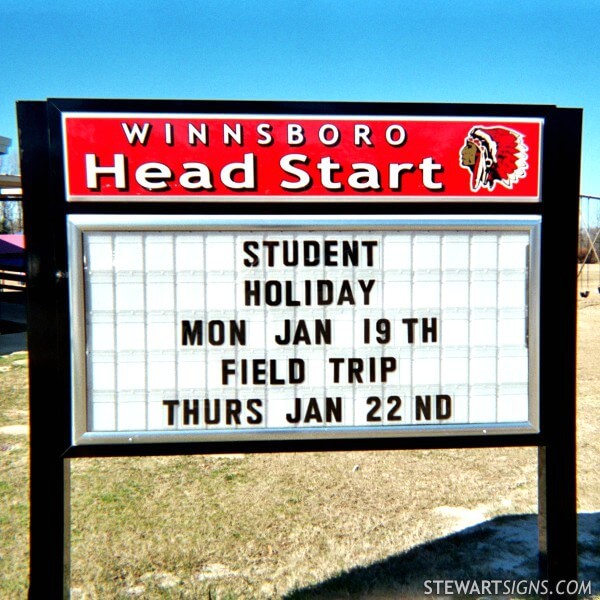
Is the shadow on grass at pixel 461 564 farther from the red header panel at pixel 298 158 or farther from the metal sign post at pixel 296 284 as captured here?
the red header panel at pixel 298 158

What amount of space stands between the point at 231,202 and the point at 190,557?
2.72 metres

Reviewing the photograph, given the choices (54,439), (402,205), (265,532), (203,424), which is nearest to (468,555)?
(265,532)

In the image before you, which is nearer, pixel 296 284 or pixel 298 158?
pixel 298 158

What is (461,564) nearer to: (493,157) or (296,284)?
(296,284)

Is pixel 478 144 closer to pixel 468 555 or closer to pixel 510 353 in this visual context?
pixel 510 353

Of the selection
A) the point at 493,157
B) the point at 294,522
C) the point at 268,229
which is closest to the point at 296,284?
the point at 268,229

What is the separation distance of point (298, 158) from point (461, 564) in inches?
124

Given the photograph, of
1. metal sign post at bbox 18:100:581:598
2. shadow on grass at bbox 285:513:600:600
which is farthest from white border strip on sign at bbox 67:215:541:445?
shadow on grass at bbox 285:513:600:600

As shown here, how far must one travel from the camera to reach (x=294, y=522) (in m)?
5.29

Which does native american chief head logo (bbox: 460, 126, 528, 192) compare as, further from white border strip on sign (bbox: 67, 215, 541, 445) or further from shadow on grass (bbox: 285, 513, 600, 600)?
shadow on grass (bbox: 285, 513, 600, 600)

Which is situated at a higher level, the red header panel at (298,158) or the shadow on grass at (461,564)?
the red header panel at (298,158)

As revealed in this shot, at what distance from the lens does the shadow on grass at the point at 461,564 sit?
4246 millimetres

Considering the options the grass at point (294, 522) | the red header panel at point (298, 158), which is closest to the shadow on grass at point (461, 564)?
the grass at point (294, 522)

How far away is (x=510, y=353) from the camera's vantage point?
389 cm
